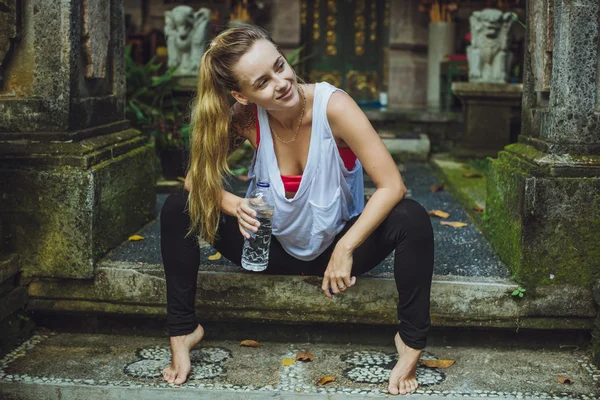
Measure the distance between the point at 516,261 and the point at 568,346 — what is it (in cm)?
44

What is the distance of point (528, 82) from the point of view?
3.46 meters

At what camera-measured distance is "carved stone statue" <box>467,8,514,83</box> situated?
736 cm

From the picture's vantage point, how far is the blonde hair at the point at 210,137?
2.74 meters

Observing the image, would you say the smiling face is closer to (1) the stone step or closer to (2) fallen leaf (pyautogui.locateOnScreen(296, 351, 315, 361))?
(1) the stone step

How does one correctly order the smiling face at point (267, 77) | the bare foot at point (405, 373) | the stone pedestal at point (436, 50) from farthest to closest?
1. the stone pedestal at point (436, 50)
2. the bare foot at point (405, 373)
3. the smiling face at point (267, 77)

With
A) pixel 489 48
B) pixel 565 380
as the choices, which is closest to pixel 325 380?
pixel 565 380

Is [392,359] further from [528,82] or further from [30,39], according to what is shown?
[30,39]

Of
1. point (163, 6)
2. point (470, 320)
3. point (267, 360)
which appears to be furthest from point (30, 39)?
point (163, 6)

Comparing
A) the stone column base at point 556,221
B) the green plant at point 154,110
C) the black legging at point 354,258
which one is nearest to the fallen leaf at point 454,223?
the stone column base at point 556,221

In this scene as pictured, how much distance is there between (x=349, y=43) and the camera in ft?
34.9

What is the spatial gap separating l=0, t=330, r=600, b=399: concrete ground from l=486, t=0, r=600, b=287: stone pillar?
345 millimetres

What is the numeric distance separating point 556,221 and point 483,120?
4.63 meters

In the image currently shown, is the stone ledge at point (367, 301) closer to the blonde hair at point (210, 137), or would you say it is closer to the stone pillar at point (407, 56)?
the blonde hair at point (210, 137)

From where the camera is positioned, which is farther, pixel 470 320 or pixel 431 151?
pixel 431 151
